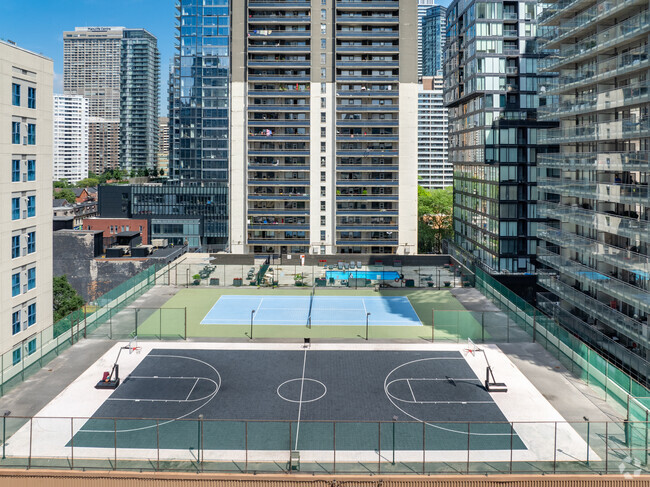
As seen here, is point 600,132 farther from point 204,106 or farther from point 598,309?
point 204,106

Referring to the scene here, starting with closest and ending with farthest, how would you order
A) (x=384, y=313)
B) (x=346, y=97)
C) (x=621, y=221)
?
(x=621, y=221) → (x=384, y=313) → (x=346, y=97)

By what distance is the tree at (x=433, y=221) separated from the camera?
13538 centimetres

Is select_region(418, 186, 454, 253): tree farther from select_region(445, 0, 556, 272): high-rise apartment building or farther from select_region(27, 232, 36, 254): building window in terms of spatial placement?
select_region(27, 232, 36, 254): building window

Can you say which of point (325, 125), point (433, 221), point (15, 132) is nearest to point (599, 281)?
point (15, 132)

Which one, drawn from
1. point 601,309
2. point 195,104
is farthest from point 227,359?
point 195,104

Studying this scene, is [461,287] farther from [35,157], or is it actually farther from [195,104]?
[195,104]

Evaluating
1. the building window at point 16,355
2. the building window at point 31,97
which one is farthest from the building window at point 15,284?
the building window at point 31,97

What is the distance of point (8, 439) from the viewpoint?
2958 cm

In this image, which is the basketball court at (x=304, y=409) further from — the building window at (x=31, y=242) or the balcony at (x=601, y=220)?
the balcony at (x=601, y=220)

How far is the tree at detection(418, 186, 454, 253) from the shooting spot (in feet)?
444

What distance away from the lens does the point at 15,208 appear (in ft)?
152

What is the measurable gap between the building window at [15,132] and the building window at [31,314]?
13011 mm

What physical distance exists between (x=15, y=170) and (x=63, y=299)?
3989cm

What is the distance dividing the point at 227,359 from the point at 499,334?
67.6 feet
